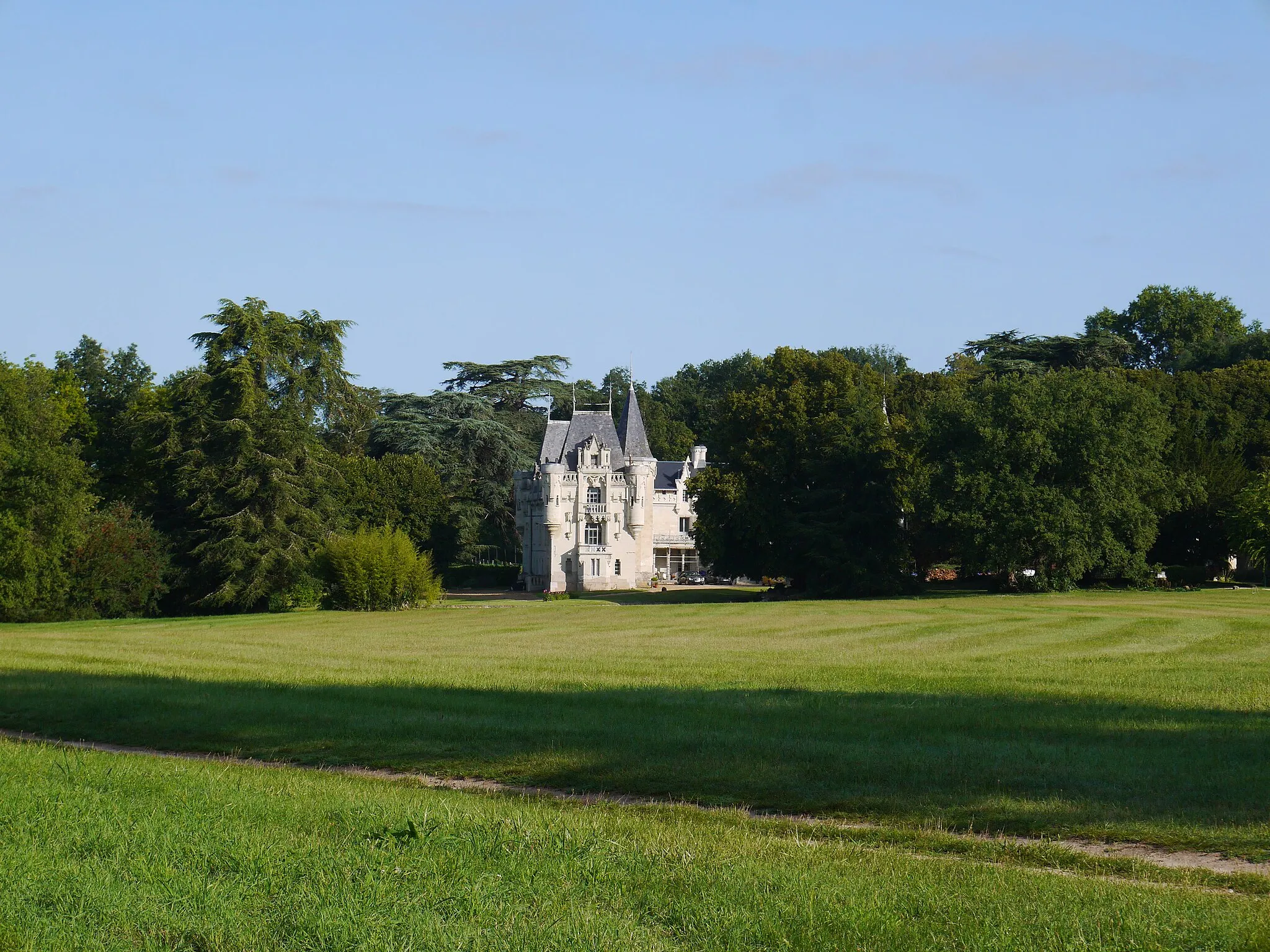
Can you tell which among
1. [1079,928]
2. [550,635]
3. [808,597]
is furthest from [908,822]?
[808,597]

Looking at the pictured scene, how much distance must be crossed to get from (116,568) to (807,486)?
34.3 m

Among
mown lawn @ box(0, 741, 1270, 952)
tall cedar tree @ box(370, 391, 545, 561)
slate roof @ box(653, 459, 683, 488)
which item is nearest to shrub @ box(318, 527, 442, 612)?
tall cedar tree @ box(370, 391, 545, 561)

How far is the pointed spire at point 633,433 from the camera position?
85.4m

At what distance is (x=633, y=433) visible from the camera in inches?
3386

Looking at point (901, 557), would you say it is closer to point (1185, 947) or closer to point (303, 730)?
point (303, 730)

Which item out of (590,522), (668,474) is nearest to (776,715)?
(590,522)

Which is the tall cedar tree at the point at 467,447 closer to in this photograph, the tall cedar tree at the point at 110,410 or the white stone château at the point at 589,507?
the white stone château at the point at 589,507

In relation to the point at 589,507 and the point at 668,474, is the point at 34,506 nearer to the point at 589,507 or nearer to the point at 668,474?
the point at 589,507

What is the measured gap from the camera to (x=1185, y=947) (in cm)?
675

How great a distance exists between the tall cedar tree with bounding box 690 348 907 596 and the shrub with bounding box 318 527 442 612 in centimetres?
1487

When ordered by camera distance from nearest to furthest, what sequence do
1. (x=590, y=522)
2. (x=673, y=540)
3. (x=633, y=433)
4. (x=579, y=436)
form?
(x=590, y=522) → (x=579, y=436) → (x=633, y=433) → (x=673, y=540)

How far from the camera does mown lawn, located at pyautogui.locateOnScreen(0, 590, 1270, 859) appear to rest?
11.3m

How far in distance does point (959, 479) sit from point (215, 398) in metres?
37.1

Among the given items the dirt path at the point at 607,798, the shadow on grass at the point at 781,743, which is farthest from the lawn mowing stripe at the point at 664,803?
the shadow on grass at the point at 781,743
